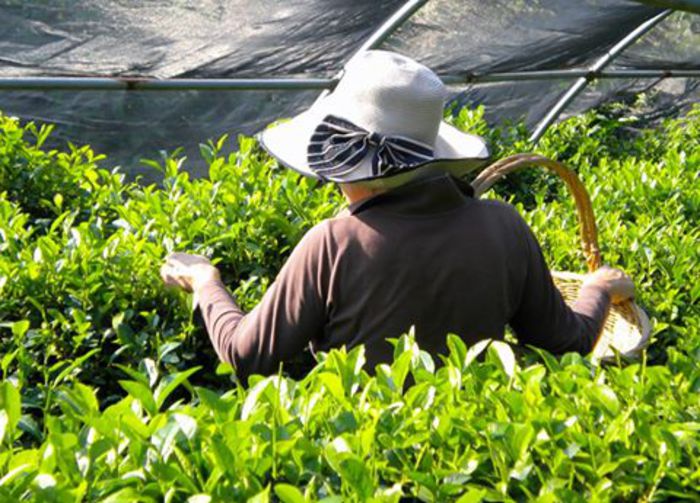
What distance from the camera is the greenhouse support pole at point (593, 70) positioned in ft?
24.0

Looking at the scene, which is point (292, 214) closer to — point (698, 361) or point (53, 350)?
point (53, 350)

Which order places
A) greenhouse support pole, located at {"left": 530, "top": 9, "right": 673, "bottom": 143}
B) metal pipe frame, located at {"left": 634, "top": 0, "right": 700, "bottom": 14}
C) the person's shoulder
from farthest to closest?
greenhouse support pole, located at {"left": 530, "top": 9, "right": 673, "bottom": 143}
metal pipe frame, located at {"left": 634, "top": 0, "right": 700, "bottom": 14}
the person's shoulder

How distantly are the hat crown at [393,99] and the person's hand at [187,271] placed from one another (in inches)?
21.6

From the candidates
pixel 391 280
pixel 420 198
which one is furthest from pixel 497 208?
pixel 391 280

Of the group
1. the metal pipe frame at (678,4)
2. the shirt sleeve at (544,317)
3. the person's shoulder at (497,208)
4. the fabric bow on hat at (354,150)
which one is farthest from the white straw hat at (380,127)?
the metal pipe frame at (678,4)

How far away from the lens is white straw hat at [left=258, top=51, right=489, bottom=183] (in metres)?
2.48

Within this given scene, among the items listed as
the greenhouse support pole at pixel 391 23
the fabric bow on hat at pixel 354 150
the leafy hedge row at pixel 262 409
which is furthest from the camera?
the greenhouse support pole at pixel 391 23

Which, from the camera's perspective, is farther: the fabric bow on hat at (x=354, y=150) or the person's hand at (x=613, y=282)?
the person's hand at (x=613, y=282)

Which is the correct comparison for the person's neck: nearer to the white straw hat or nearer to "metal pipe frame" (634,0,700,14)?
the white straw hat

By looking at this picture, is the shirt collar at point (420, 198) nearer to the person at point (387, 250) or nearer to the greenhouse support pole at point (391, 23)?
the person at point (387, 250)

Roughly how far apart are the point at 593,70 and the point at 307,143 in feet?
17.6

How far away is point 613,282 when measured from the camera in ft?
10.0

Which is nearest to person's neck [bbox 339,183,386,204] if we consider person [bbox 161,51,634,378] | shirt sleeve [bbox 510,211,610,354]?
person [bbox 161,51,634,378]

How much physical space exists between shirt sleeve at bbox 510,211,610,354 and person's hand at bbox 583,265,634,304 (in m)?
0.21
